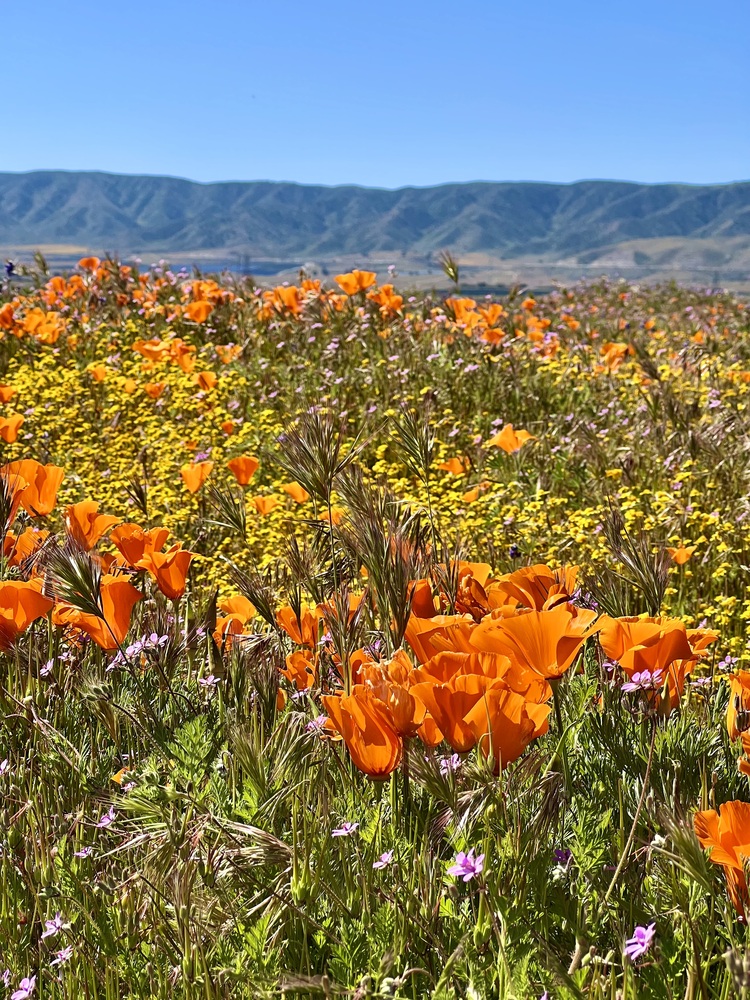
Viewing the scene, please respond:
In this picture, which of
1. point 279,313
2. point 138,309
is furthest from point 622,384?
point 138,309

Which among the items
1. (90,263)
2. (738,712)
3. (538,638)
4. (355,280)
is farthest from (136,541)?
(90,263)

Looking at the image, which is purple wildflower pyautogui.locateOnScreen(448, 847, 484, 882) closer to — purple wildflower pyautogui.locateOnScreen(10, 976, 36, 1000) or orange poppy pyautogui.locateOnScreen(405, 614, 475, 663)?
orange poppy pyautogui.locateOnScreen(405, 614, 475, 663)

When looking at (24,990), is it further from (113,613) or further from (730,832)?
(730,832)

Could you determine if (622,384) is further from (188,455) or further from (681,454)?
(188,455)

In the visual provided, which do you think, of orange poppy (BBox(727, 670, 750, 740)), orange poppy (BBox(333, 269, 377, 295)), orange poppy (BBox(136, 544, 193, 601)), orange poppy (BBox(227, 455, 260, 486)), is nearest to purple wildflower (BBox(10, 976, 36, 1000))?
orange poppy (BBox(136, 544, 193, 601))

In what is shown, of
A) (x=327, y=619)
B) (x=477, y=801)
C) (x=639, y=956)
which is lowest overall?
(x=639, y=956)

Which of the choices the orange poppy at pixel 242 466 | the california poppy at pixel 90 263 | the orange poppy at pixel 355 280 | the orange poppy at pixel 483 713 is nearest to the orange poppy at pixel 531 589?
the orange poppy at pixel 483 713

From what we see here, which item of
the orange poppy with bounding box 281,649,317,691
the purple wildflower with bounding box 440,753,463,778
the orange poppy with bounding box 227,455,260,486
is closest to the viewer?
the purple wildflower with bounding box 440,753,463,778

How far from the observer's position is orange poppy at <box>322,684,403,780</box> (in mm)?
1258

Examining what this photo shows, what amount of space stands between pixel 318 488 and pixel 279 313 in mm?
6075

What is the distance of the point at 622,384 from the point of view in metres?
6.64

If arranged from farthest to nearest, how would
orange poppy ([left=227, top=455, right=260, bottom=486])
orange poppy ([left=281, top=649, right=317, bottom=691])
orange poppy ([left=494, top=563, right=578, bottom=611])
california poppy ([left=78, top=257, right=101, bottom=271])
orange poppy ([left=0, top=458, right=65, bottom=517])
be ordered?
california poppy ([left=78, top=257, right=101, bottom=271]) < orange poppy ([left=227, top=455, right=260, bottom=486]) < orange poppy ([left=0, top=458, right=65, bottom=517]) < orange poppy ([left=281, top=649, right=317, bottom=691]) < orange poppy ([left=494, top=563, right=578, bottom=611])

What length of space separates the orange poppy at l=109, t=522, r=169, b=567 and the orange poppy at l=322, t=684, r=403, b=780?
0.79 metres

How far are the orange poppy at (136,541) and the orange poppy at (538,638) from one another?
2.75 ft
